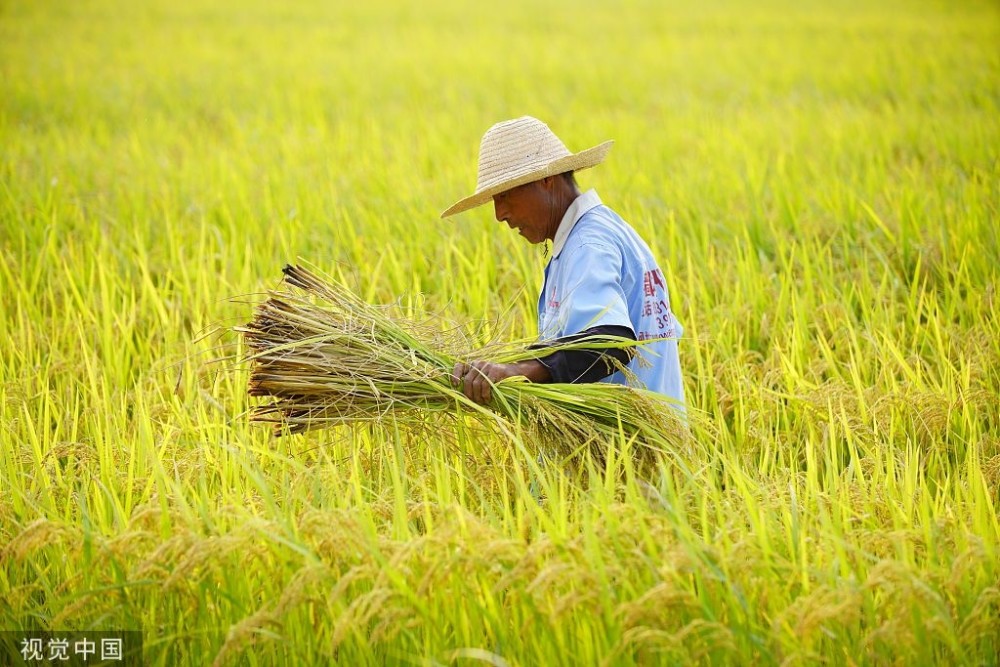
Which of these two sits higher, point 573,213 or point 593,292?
point 573,213

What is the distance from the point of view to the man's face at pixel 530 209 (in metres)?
2.21

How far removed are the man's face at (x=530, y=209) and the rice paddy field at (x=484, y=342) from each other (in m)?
0.38

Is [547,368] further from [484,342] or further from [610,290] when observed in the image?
[484,342]

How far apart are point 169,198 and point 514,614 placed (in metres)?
3.78

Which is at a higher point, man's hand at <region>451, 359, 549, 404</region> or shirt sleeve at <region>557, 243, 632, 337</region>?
shirt sleeve at <region>557, 243, 632, 337</region>

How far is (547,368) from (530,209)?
1.31ft

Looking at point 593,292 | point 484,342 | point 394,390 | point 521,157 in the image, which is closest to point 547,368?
point 593,292

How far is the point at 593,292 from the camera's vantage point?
2.00m

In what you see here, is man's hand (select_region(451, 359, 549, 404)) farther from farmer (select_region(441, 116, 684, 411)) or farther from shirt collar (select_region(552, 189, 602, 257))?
shirt collar (select_region(552, 189, 602, 257))

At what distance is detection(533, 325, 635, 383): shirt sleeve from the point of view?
1995mm

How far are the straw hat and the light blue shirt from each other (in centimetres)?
9

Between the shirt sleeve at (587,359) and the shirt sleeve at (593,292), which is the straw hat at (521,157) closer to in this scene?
the shirt sleeve at (593,292)

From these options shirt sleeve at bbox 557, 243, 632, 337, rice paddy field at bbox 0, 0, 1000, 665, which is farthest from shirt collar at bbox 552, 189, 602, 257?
rice paddy field at bbox 0, 0, 1000, 665

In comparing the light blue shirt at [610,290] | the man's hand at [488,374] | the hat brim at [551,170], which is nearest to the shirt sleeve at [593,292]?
the light blue shirt at [610,290]
